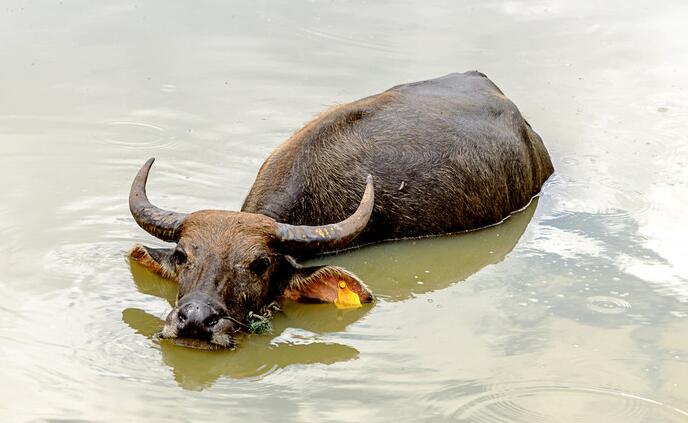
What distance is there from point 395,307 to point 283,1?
24.7 feet

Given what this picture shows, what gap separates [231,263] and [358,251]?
184 centimetres

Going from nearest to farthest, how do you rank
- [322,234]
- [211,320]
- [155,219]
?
[211,320]
[322,234]
[155,219]

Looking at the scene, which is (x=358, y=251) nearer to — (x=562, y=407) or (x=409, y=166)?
(x=409, y=166)

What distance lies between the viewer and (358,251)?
9617 mm

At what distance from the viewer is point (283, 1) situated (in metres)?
15.2

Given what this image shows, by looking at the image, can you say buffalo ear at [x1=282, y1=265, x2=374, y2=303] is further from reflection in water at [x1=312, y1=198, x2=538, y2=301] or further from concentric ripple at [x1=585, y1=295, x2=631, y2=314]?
concentric ripple at [x1=585, y1=295, x2=631, y2=314]

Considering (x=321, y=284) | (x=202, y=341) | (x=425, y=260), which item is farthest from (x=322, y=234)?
(x=425, y=260)

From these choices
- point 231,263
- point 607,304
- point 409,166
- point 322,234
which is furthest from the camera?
point 409,166

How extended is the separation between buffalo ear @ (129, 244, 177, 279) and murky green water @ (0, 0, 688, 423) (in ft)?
0.33

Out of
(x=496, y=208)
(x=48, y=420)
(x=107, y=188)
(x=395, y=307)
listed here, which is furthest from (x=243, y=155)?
(x=48, y=420)

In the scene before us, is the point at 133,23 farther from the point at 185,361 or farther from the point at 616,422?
the point at 616,422

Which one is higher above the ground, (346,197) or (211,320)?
(346,197)

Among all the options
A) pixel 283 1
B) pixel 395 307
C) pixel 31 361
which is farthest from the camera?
pixel 283 1

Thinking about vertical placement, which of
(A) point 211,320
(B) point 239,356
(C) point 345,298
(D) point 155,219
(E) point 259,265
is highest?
(D) point 155,219
